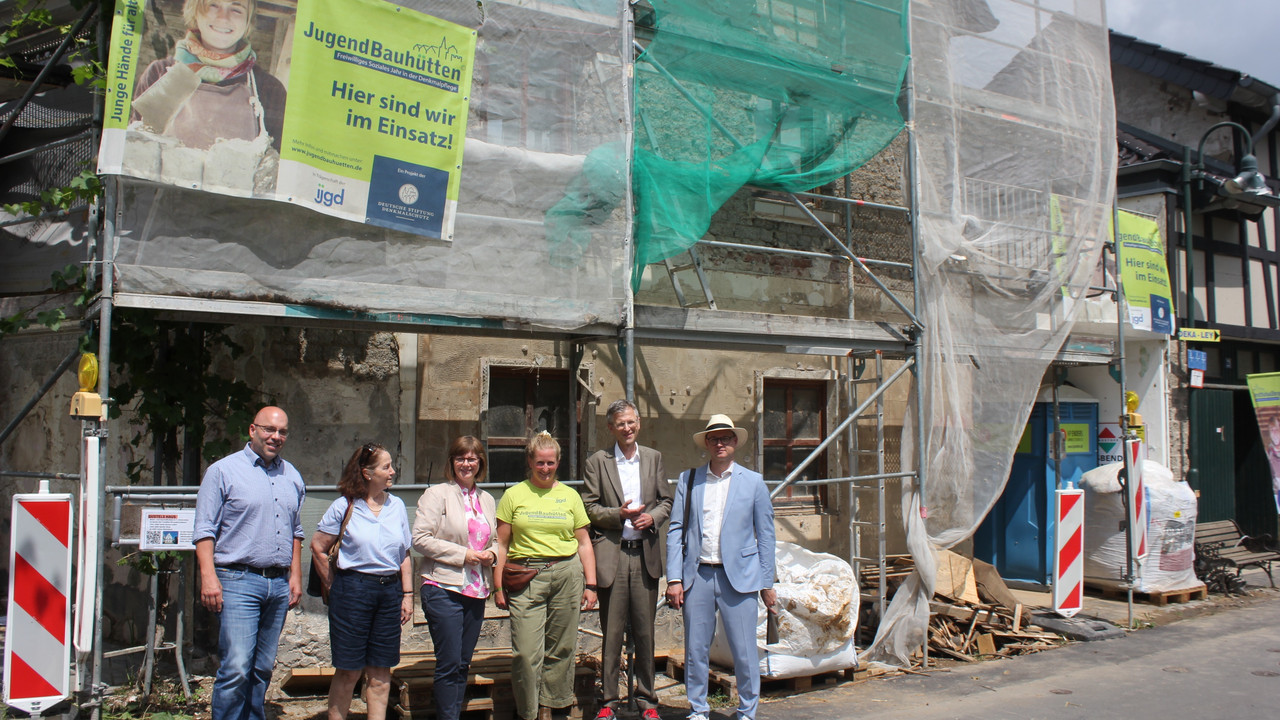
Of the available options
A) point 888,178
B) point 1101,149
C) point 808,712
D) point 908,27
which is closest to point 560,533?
point 808,712

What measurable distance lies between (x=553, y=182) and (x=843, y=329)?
2664mm

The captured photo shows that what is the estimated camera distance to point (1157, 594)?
32.2 ft

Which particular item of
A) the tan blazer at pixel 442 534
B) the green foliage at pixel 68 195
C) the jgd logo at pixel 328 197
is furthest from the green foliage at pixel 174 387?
the tan blazer at pixel 442 534

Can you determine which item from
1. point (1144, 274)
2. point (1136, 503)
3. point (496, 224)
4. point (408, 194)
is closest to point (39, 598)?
point (408, 194)

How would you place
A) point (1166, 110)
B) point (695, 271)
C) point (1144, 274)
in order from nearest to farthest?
1. point (695, 271)
2. point (1144, 274)
3. point (1166, 110)

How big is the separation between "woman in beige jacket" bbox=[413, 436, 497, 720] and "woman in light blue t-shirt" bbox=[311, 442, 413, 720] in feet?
0.50

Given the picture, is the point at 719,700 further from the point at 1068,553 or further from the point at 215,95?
the point at 215,95

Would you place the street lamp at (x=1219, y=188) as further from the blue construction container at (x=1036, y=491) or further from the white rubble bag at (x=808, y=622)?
the white rubble bag at (x=808, y=622)

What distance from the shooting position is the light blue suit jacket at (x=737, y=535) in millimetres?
5230

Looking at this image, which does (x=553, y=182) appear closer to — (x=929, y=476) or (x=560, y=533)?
(x=560, y=533)

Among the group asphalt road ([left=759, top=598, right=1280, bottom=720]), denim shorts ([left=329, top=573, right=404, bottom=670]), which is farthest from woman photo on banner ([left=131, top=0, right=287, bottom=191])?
asphalt road ([left=759, top=598, right=1280, bottom=720])

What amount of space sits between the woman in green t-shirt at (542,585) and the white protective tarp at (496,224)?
1250mm

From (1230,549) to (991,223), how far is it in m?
6.59

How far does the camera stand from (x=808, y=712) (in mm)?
5914
